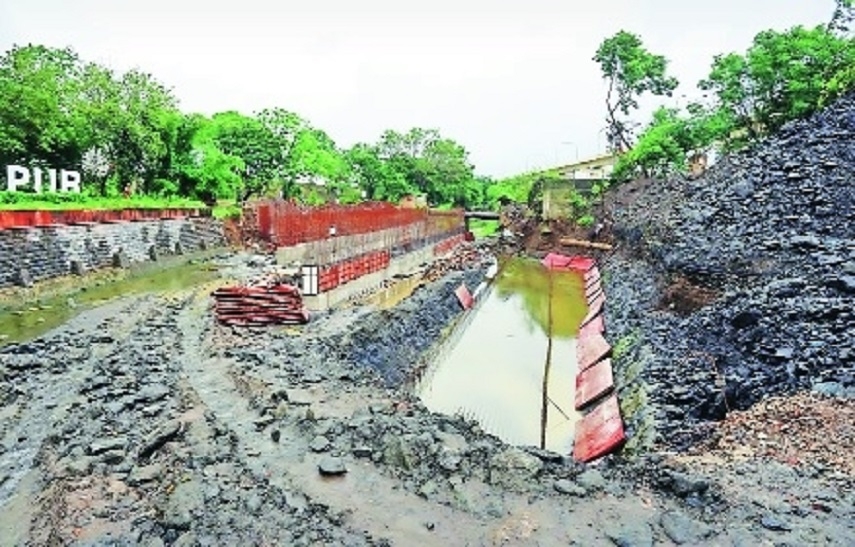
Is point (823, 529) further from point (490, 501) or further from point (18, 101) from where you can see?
point (18, 101)

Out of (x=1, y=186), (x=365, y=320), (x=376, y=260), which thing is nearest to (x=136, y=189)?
(x=1, y=186)

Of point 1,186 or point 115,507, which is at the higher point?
point 1,186

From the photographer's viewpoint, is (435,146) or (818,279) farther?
(435,146)

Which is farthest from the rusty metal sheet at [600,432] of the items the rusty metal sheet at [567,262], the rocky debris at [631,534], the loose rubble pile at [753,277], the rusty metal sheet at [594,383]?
the rusty metal sheet at [567,262]

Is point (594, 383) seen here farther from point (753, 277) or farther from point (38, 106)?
point (38, 106)

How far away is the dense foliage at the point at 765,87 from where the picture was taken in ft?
86.7

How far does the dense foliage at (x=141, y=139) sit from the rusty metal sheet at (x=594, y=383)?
74.2ft

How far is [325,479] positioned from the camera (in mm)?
7730

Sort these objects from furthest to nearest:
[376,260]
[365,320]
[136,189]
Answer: [136,189] → [376,260] → [365,320]

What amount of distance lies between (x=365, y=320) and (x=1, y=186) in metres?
20.3

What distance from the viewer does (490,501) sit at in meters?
7.18

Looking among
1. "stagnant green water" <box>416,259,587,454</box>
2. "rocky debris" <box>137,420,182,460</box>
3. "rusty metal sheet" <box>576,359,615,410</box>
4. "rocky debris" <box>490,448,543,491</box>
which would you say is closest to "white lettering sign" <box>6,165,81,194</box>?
"stagnant green water" <box>416,259,587,454</box>

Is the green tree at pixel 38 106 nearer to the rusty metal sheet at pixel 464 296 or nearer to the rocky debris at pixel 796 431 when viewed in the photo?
the rusty metal sheet at pixel 464 296

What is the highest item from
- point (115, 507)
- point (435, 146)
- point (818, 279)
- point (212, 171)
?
point (435, 146)
